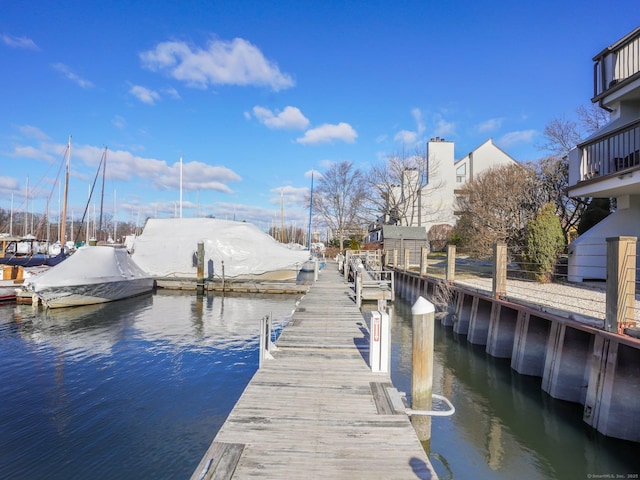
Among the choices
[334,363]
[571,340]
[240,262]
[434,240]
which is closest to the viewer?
[334,363]

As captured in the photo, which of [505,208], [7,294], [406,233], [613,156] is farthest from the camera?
[406,233]

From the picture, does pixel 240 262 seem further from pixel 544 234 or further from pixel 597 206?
pixel 597 206

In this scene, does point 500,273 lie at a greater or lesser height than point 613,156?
lesser

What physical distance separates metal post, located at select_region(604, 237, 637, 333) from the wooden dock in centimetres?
373

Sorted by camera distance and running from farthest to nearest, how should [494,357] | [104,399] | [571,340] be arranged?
[494,357]
[104,399]
[571,340]

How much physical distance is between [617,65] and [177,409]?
56.7 feet

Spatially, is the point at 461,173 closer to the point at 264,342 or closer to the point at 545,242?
the point at 545,242

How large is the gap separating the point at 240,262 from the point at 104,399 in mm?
19205

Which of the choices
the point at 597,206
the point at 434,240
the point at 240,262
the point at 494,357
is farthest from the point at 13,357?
the point at 434,240

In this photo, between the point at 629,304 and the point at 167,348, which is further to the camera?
the point at 167,348

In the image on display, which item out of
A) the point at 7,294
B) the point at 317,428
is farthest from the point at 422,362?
the point at 7,294

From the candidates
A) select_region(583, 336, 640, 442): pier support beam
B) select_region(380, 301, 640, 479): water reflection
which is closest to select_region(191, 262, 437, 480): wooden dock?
select_region(380, 301, 640, 479): water reflection

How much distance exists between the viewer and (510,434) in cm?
675

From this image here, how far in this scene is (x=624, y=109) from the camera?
13328mm
